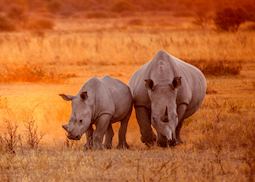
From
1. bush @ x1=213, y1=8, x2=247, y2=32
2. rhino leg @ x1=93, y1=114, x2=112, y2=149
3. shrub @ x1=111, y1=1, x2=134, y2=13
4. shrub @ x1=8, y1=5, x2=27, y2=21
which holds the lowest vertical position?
rhino leg @ x1=93, y1=114, x2=112, y2=149

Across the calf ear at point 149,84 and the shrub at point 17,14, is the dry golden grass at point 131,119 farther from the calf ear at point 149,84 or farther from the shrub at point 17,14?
the shrub at point 17,14

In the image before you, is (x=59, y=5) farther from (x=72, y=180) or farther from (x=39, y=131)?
(x=72, y=180)

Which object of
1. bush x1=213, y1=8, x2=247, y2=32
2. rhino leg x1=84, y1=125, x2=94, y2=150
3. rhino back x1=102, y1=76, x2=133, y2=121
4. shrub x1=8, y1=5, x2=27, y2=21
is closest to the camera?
rhino leg x1=84, y1=125, x2=94, y2=150

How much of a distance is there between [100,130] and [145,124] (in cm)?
70

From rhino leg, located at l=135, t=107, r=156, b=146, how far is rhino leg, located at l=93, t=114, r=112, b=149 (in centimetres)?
53

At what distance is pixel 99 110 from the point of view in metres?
13.3

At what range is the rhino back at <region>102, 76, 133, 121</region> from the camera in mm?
13633

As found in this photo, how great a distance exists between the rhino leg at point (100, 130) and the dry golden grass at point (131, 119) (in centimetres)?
23

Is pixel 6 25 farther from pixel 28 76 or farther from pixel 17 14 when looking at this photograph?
pixel 28 76

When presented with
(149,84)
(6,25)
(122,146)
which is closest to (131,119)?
(122,146)

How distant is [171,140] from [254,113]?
4550 mm

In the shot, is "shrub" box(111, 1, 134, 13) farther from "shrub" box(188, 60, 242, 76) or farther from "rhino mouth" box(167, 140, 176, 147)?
"rhino mouth" box(167, 140, 176, 147)

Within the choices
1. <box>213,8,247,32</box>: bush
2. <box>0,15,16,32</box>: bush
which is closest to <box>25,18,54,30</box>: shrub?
<box>0,15,16,32</box>: bush

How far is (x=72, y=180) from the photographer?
10.7 m
